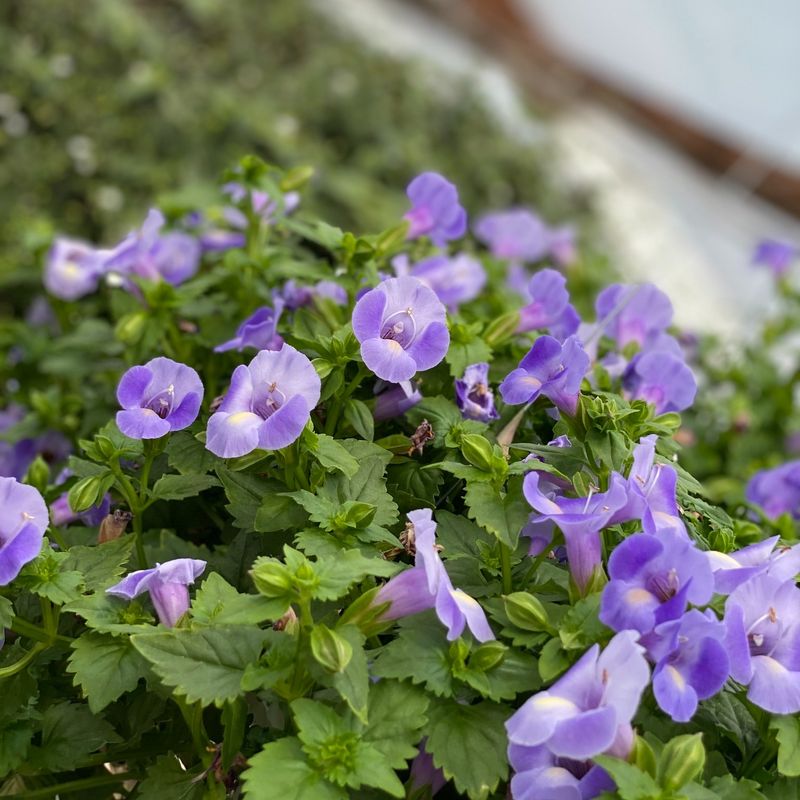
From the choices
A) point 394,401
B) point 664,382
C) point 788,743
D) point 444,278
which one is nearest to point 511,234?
point 444,278

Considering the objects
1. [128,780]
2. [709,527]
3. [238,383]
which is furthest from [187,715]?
[709,527]

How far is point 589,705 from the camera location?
59cm

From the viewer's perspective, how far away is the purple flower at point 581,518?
65cm

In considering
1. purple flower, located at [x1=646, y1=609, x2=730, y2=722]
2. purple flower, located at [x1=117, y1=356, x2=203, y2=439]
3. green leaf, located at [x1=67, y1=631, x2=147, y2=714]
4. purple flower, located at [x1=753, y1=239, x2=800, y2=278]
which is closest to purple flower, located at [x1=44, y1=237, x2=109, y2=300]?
purple flower, located at [x1=117, y1=356, x2=203, y2=439]

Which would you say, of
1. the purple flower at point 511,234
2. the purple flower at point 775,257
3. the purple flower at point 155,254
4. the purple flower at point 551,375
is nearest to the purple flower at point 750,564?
the purple flower at point 551,375

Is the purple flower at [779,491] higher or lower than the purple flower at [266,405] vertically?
lower

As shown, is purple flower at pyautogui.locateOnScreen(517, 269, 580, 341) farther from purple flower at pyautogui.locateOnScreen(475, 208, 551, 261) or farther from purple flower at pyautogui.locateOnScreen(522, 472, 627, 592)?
purple flower at pyautogui.locateOnScreen(475, 208, 551, 261)

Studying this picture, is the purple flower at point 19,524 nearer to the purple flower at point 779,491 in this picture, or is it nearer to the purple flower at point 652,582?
the purple flower at point 652,582

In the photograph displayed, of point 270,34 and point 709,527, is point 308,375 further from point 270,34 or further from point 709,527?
point 270,34

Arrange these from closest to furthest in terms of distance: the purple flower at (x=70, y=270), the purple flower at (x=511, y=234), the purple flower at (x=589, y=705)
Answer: the purple flower at (x=589, y=705) → the purple flower at (x=70, y=270) → the purple flower at (x=511, y=234)

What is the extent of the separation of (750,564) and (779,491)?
523 millimetres

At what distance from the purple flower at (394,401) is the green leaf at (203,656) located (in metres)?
0.25

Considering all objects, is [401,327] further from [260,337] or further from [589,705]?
[589,705]

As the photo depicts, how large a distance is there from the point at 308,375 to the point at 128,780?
0.35 metres
